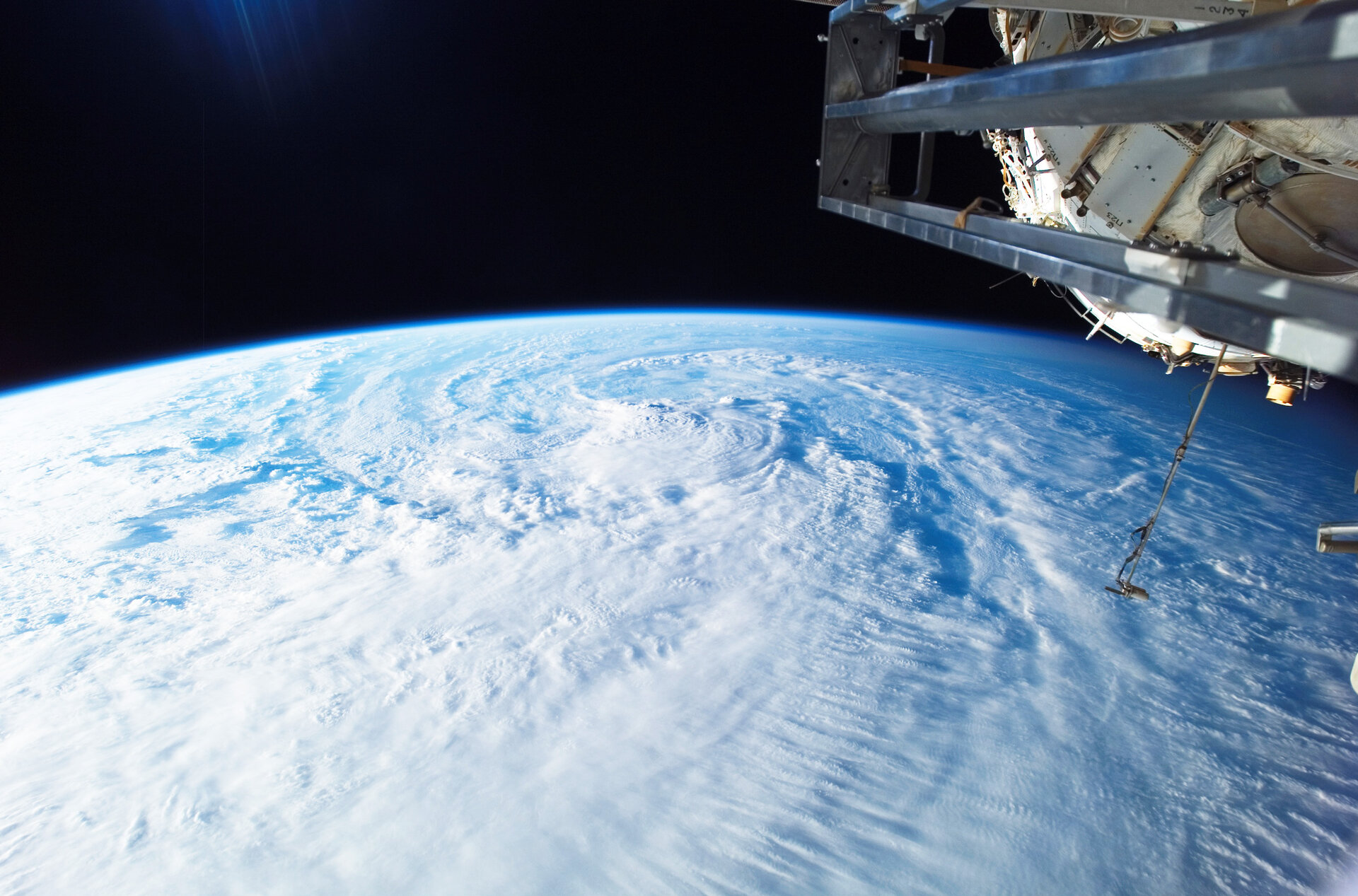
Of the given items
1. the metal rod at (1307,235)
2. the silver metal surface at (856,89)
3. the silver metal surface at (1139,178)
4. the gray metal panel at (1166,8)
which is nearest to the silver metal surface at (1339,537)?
the gray metal panel at (1166,8)

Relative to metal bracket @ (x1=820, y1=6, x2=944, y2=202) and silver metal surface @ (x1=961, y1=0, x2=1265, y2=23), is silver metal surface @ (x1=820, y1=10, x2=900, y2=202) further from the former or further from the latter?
silver metal surface @ (x1=961, y1=0, x2=1265, y2=23)

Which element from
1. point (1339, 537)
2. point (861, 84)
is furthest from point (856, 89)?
point (1339, 537)

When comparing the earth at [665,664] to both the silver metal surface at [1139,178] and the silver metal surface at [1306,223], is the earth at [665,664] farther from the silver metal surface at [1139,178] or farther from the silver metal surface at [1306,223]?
the silver metal surface at [1139,178]

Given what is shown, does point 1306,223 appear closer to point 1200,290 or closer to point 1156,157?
point 1156,157

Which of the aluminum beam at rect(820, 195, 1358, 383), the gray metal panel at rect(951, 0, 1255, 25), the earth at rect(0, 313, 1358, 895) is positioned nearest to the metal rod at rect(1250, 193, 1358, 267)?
the gray metal panel at rect(951, 0, 1255, 25)

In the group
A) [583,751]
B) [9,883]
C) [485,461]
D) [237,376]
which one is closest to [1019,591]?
[583,751]

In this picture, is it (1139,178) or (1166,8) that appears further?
(1139,178)
